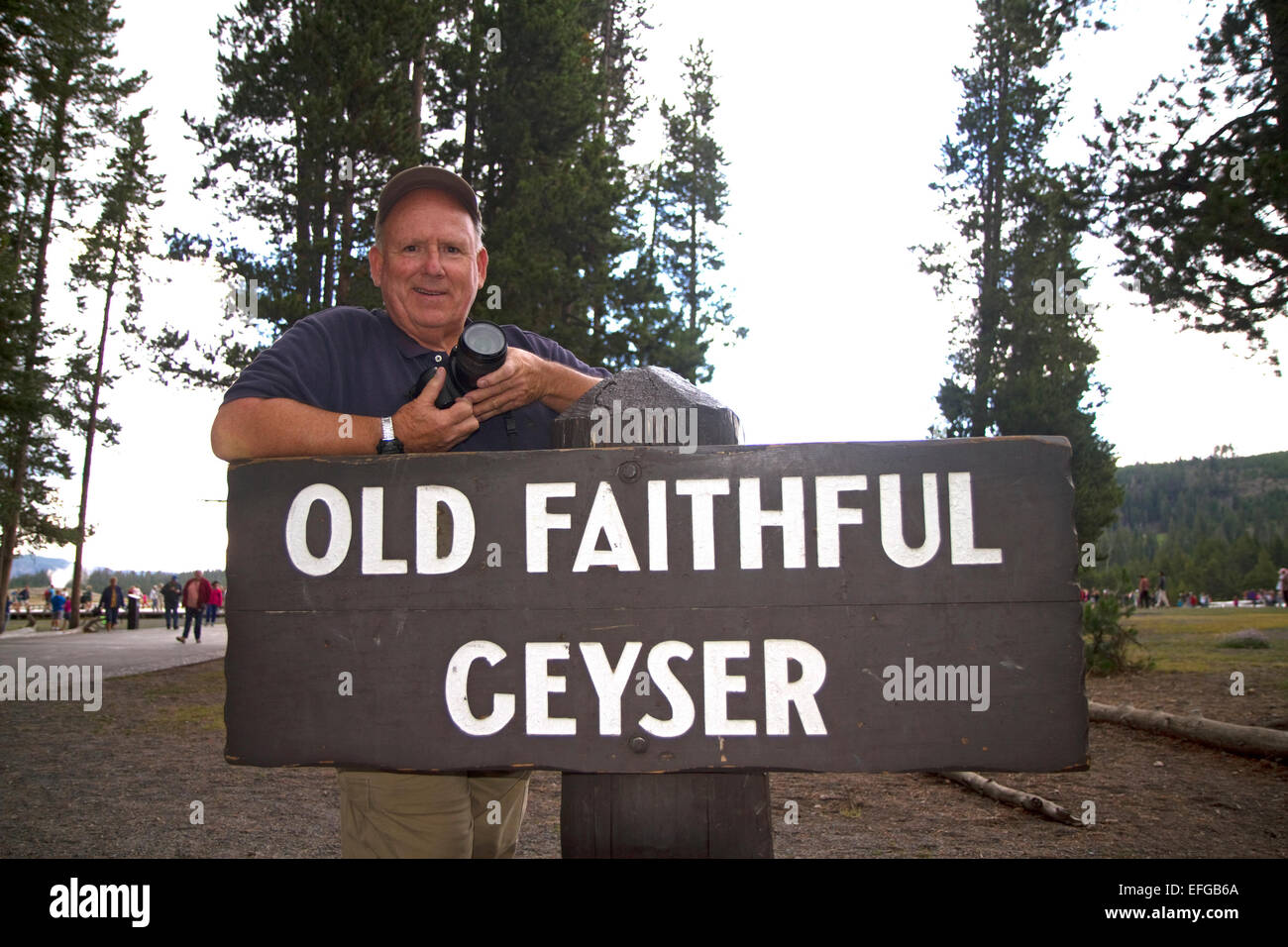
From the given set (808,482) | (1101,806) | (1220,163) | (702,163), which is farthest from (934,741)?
(702,163)

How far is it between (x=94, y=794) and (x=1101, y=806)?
24.3 ft

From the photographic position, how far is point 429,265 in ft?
7.81

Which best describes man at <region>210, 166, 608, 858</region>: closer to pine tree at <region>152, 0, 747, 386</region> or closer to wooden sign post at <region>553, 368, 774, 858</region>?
wooden sign post at <region>553, 368, 774, 858</region>

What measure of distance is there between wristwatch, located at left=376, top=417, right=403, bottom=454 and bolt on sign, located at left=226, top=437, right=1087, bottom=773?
5.7 inches

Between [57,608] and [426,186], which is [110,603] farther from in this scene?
[426,186]

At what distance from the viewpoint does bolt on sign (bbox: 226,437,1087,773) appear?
151 centimetres

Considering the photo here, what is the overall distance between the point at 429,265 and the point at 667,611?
1.26 m

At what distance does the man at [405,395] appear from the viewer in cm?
182

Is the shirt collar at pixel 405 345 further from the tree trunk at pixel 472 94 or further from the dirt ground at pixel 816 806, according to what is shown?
the tree trunk at pixel 472 94


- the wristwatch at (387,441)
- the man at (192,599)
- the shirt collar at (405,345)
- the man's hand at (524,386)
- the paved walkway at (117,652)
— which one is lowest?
the paved walkway at (117,652)

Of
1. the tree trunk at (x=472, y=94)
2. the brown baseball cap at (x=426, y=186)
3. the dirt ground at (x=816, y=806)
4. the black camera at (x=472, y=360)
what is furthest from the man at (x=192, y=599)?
the black camera at (x=472, y=360)

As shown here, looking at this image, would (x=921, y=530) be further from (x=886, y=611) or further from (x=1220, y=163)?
(x=1220, y=163)

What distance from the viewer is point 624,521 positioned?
Answer: 1.58m

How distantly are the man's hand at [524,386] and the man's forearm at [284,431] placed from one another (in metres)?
0.22
